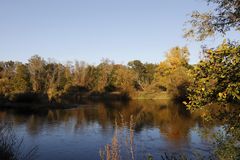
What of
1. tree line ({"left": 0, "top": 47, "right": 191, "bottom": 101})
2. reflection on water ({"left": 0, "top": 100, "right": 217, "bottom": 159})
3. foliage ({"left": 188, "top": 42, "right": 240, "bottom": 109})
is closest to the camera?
foliage ({"left": 188, "top": 42, "right": 240, "bottom": 109})

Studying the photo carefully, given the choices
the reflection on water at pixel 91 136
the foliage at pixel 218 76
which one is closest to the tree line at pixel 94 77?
the reflection on water at pixel 91 136

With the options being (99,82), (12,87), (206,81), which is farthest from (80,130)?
(99,82)

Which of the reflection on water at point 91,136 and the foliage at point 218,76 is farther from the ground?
the foliage at point 218,76

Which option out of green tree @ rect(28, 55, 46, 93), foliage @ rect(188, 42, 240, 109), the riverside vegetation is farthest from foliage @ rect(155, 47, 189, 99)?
foliage @ rect(188, 42, 240, 109)

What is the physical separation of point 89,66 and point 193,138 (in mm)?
55397

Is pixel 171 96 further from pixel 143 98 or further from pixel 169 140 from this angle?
pixel 169 140

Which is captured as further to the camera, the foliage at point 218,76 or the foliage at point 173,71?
the foliage at point 173,71

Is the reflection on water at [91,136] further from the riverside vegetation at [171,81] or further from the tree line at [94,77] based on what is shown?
the tree line at [94,77]

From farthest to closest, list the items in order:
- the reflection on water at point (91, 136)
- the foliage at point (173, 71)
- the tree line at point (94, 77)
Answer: the foliage at point (173, 71) < the tree line at point (94, 77) < the reflection on water at point (91, 136)

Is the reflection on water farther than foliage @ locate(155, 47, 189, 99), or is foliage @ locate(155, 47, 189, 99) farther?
foliage @ locate(155, 47, 189, 99)

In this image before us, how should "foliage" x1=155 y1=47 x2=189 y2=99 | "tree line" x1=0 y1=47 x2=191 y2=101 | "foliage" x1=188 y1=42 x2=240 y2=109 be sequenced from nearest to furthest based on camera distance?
1. "foliage" x1=188 y1=42 x2=240 y2=109
2. "tree line" x1=0 y1=47 x2=191 y2=101
3. "foliage" x1=155 y1=47 x2=189 y2=99

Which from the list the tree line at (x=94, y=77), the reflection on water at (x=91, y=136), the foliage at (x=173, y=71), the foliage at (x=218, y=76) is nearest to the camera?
the foliage at (x=218, y=76)

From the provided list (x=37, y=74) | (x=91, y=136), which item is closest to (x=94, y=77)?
(x=37, y=74)

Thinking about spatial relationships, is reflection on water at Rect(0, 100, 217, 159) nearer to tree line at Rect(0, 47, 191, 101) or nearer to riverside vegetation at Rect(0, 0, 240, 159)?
riverside vegetation at Rect(0, 0, 240, 159)
